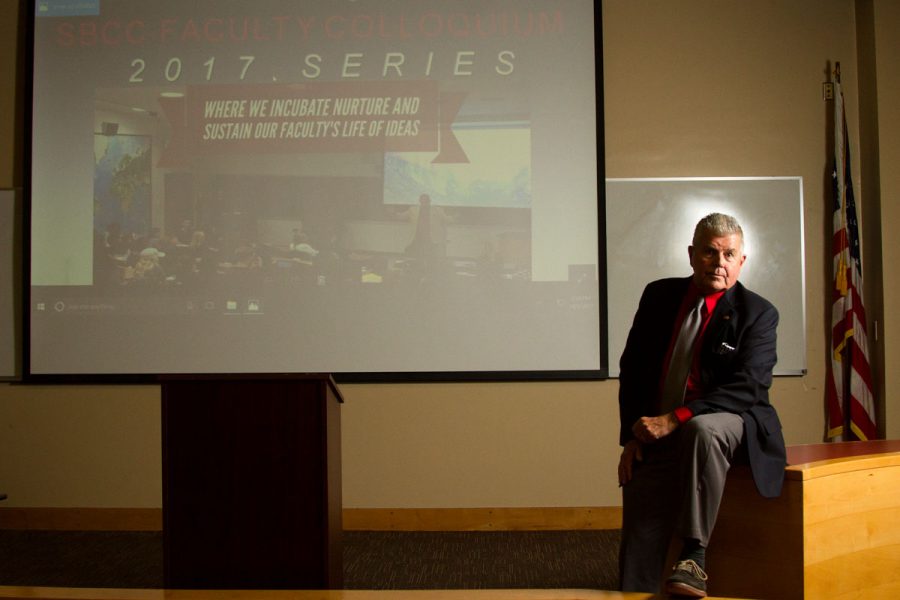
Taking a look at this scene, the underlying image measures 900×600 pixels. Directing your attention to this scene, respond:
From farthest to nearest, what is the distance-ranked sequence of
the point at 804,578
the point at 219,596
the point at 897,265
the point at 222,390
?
the point at 897,265 < the point at 222,390 < the point at 804,578 < the point at 219,596

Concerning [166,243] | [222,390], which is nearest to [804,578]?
[222,390]

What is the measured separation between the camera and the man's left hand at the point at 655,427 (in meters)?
2.66

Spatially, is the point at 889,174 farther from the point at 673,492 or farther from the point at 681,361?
the point at 673,492

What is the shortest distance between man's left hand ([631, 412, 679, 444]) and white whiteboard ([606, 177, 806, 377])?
1.99 m

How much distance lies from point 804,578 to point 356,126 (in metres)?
3.29

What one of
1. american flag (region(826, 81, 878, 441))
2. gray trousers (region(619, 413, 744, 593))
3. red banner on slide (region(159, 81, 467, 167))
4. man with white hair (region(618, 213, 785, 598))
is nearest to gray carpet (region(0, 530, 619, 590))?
gray trousers (region(619, 413, 744, 593))

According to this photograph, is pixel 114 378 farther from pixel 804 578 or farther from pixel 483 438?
pixel 804 578

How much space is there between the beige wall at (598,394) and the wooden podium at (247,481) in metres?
1.96

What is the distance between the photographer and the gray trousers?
255 cm

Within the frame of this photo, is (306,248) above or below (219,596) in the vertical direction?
above

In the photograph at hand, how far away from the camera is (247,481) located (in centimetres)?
275

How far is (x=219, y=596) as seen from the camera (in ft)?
7.90

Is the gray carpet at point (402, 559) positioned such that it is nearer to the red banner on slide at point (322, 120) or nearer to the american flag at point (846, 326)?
the american flag at point (846, 326)

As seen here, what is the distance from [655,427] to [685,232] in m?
2.28
